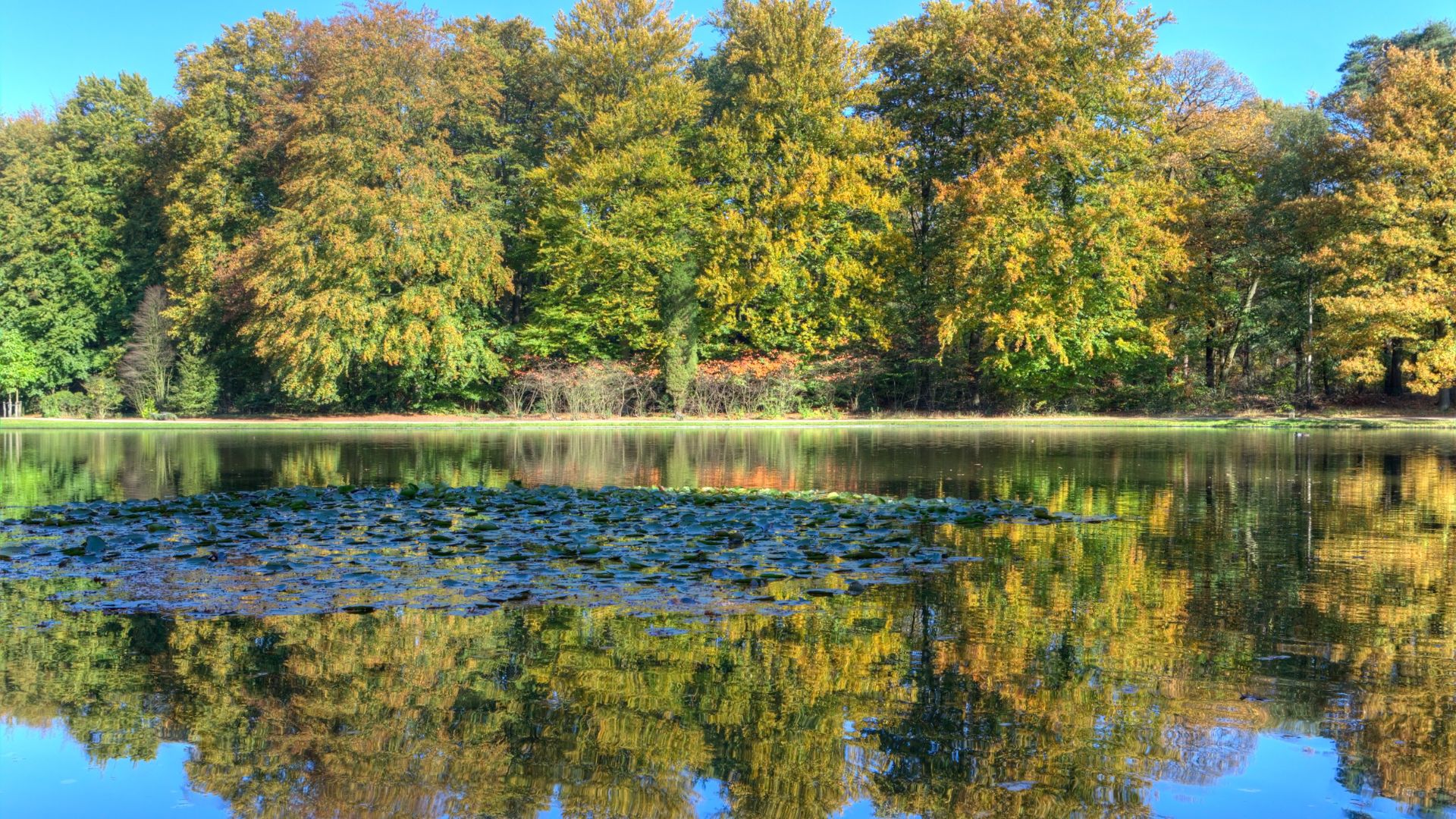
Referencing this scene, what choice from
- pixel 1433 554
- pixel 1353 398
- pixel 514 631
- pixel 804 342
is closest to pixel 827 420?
pixel 804 342

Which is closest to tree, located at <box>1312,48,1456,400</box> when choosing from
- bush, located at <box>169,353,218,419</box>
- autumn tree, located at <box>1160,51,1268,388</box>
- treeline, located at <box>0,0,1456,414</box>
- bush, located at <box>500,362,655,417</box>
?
treeline, located at <box>0,0,1456,414</box>

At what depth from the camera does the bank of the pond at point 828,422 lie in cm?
3036

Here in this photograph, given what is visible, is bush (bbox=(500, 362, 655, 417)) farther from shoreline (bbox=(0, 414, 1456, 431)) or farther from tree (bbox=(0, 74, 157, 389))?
tree (bbox=(0, 74, 157, 389))

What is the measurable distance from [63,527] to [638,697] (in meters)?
7.58

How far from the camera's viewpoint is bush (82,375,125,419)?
43438 mm

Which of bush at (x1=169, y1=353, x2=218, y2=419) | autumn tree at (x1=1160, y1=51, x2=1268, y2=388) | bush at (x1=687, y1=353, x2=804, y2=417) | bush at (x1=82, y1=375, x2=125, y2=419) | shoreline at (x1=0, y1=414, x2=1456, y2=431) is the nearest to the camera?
shoreline at (x1=0, y1=414, x2=1456, y2=431)

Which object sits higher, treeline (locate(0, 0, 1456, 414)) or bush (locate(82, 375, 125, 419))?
treeline (locate(0, 0, 1456, 414))

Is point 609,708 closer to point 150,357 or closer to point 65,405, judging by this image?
point 150,357

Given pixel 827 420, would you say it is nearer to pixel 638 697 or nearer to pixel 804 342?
pixel 804 342

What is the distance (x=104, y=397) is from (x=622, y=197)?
23.4m

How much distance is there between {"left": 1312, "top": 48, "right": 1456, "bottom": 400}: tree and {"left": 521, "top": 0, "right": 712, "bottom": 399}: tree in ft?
65.9

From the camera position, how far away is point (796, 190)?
118 ft

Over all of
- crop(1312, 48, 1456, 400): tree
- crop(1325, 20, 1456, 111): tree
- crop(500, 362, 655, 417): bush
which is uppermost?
crop(1325, 20, 1456, 111): tree

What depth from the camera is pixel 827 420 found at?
3488cm
